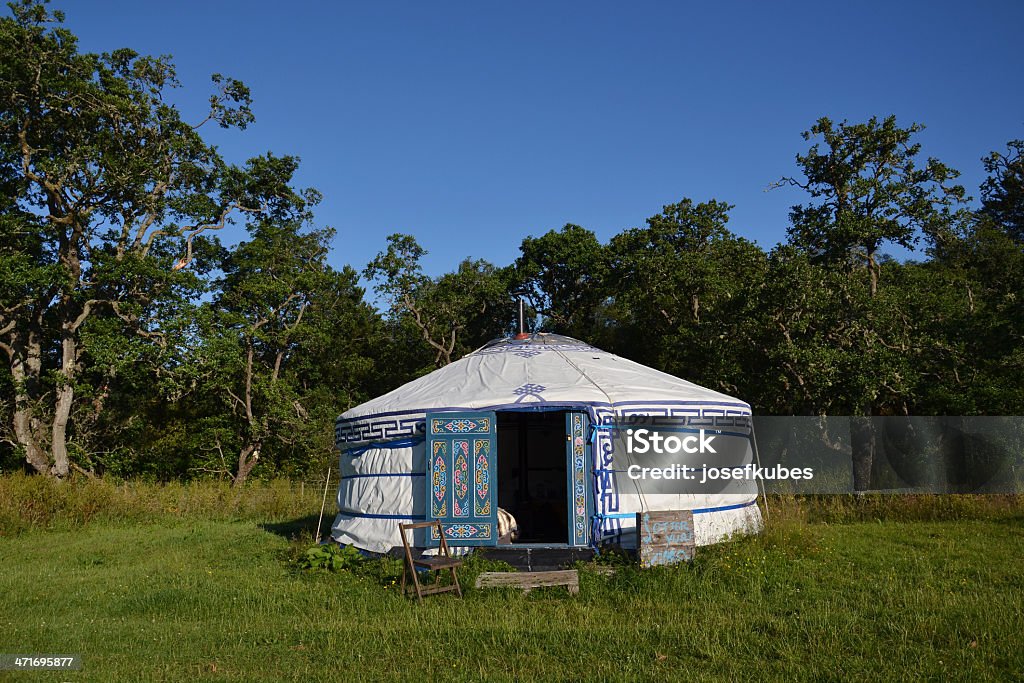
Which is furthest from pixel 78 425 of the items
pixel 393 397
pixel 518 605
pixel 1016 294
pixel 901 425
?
pixel 1016 294

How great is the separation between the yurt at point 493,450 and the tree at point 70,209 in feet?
23.6

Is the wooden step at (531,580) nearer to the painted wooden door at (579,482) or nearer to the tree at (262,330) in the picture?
the painted wooden door at (579,482)

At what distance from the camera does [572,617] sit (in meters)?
4.91

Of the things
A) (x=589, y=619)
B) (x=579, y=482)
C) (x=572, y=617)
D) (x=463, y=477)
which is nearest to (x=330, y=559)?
(x=463, y=477)

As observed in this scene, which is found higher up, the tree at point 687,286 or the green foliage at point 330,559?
the tree at point 687,286

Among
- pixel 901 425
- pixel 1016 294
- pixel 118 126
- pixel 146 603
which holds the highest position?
pixel 118 126

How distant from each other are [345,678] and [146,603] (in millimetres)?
2532

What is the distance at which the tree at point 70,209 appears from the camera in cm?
1222

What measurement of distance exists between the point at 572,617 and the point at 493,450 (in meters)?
2.14

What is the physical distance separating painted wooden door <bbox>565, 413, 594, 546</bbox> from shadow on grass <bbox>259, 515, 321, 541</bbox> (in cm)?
319

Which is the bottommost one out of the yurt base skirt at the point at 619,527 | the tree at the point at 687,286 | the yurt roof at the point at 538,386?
the yurt base skirt at the point at 619,527

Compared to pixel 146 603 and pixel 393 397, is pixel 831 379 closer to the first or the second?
pixel 393 397

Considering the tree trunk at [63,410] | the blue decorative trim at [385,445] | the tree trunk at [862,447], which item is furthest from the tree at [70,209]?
the tree trunk at [862,447]

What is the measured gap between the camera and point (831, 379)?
10961 mm
